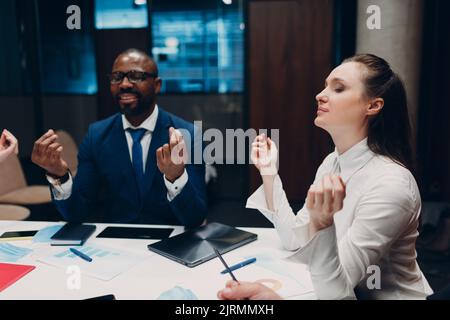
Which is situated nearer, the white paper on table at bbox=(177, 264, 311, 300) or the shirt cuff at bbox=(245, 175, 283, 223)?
the white paper on table at bbox=(177, 264, 311, 300)

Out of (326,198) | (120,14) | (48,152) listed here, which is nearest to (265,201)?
(326,198)

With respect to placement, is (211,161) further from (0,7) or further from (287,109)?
(0,7)

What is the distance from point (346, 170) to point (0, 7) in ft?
18.1

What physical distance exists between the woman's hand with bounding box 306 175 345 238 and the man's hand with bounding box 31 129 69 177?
3.00ft

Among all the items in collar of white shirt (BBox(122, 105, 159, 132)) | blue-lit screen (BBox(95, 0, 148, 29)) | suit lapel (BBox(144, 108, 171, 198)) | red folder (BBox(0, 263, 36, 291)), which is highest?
blue-lit screen (BBox(95, 0, 148, 29))

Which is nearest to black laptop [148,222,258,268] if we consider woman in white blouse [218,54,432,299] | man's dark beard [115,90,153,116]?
woman in white blouse [218,54,432,299]

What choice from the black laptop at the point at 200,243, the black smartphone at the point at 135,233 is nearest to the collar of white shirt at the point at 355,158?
the black laptop at the point at 200,243

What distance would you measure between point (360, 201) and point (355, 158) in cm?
17

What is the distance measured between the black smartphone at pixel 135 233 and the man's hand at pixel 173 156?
0.65ft

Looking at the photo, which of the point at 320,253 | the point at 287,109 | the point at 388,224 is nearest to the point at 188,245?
the point at 320,253

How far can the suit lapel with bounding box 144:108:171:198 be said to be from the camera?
1.79m

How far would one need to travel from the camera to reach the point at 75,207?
164 cm

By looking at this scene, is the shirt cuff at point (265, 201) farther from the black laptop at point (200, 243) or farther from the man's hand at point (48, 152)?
the man's hand at point (48, 152)

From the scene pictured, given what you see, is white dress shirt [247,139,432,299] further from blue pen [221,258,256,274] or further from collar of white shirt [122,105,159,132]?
collar of white shirt [122,105,159,132]
